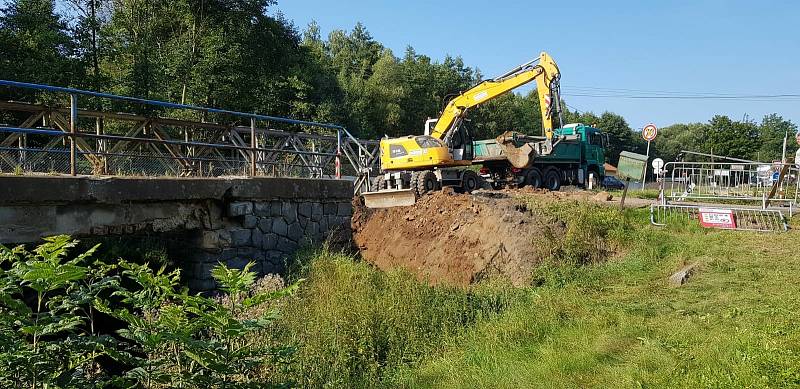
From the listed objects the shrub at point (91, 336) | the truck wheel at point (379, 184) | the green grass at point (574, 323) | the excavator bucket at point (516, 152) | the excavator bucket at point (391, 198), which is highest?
the excavator bucket at point (516, 152)

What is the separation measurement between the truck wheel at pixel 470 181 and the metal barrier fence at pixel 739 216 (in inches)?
274

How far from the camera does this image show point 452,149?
1969 centimetres

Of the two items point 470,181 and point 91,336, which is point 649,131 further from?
point 91,336

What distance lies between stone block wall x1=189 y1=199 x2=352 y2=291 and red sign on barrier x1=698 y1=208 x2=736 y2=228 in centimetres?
727

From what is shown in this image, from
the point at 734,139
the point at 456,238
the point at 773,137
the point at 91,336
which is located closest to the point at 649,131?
the point at 456,238

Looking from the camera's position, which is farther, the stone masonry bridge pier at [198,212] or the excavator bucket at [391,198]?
the excavator bucket at [391,198]

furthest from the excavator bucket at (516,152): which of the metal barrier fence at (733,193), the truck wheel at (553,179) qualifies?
the metal barrier fence at (733,193)

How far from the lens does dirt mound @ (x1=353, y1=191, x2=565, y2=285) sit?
11.5 meters

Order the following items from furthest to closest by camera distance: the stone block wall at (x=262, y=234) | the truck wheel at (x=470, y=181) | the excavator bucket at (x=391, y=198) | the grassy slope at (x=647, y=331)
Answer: the truck wheel at (x=470, y=181) → the excavator bucket at (x=391, y=198) → the stone block wall at (x=262, y=234) → the grassy slope at (x=647, y=331)

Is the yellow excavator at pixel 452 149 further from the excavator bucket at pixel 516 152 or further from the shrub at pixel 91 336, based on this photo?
the shrub at pixel 91 336

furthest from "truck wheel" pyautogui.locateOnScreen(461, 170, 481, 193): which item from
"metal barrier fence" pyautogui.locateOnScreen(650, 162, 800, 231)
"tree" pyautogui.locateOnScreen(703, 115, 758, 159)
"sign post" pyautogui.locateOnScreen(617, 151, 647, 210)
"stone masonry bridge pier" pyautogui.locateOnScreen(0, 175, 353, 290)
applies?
"tree" pyautogui.locateOnScreen(703, 115, 758, 159)

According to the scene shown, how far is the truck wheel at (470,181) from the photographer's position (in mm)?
19438

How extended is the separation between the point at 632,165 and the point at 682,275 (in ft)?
14.8

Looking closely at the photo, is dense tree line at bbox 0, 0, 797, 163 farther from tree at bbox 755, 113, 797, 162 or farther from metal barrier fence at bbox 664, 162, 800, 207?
tree at bbox 755, 113, 797, 162
